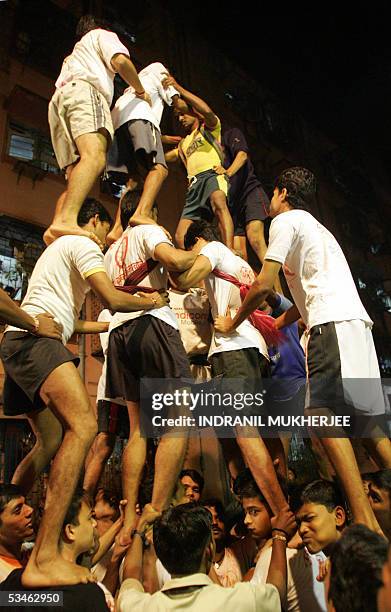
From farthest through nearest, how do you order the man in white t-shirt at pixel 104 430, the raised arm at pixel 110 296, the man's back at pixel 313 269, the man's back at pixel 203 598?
the man in white t-shirt at pixel 104 430 < the man's back at pixel 313 269 < the raised arm at pixel 110 296 < the man's back at pixel 203 598

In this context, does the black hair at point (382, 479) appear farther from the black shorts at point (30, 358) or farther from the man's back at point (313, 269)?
the black shorts at point (30, 358)

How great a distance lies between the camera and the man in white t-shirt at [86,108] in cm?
338

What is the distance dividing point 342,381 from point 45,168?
8.78 metres

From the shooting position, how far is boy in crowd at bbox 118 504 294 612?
183 centimetres

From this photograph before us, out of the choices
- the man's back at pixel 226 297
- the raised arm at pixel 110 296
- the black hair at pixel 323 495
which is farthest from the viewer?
the man's back at pixel 226 297

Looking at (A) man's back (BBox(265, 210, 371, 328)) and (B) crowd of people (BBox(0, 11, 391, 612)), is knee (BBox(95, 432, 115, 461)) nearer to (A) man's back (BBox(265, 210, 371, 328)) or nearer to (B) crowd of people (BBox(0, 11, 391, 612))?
(B) crowd of people (BBox(0, 11, 391, 612))

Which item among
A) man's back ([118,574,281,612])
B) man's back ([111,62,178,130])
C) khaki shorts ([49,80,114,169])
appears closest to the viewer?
man's back ([118,574,281,612])

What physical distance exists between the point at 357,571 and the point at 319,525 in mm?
1023

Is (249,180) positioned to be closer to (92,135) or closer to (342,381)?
(92,135)

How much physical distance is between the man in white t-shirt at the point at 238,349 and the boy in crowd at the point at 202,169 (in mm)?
1449

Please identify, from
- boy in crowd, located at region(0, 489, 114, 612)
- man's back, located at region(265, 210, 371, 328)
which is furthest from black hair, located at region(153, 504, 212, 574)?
man's back, located at region(265, 210, 371, 328)

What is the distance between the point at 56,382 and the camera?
2.26 m

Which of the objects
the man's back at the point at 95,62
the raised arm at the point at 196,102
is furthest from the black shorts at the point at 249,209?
the man's back at the point at 95,62

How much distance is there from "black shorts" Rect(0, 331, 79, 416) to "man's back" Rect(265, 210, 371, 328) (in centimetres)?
125
